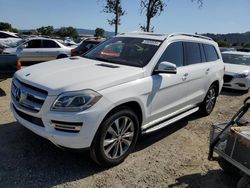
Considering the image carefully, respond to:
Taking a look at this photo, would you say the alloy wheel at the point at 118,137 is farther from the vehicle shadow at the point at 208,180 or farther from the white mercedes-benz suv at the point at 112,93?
the vehicle shadow at the point at 208,180

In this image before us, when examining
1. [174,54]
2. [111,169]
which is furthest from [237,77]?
[111,169]

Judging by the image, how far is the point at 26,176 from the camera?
3270mm

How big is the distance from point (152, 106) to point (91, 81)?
1130 millimetres

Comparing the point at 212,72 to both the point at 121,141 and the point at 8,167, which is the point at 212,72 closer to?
the point at 121,141

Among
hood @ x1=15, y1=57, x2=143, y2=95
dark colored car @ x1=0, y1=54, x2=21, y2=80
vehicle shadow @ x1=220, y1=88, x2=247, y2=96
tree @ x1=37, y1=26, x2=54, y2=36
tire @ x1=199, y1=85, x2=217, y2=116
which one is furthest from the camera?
tree @ x1=37, y1=26, x2=54, y2=36

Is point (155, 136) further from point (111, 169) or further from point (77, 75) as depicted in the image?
point (77, 75)

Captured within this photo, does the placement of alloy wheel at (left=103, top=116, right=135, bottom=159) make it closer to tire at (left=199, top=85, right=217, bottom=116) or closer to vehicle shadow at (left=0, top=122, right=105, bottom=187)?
vehicle shadow at (left=0, top=122, right=105, bottom=187)

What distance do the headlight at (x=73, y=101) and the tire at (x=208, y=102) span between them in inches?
137

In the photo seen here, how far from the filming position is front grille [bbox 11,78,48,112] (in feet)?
10.5

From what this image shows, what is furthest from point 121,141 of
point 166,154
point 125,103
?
point 166,154

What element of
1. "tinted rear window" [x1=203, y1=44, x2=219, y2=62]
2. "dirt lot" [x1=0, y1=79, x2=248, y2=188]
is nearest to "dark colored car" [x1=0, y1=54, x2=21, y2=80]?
"dirt lot" [x1=0, y1=79, x2=248, y2=188]

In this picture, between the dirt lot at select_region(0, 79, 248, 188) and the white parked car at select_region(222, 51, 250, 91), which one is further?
the white parked car at select_region(222, 51, 250, 91)

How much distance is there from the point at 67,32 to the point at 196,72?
50710mm

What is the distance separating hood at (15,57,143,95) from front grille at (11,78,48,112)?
7cm
